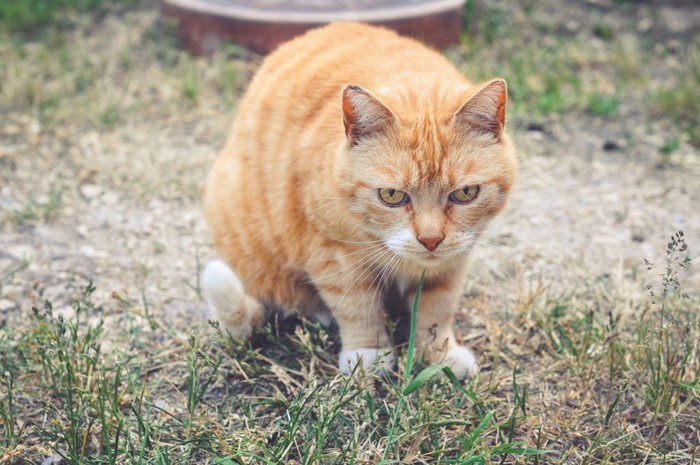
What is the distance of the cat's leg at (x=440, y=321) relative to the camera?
2445mm

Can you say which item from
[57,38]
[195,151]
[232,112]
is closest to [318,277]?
[195,151]

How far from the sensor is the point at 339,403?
1964 millimetres

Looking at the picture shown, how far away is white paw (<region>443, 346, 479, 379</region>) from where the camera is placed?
2.44 meters

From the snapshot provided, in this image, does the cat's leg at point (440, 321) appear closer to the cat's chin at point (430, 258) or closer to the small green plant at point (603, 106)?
the cat's chin at point (430, 258)

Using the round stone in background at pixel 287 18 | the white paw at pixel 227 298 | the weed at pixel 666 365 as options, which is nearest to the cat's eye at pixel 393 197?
the white paw at pixel 227 298

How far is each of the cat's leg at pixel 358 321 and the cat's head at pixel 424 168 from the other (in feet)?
0.90

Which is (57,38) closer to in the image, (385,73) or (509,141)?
(385,73)

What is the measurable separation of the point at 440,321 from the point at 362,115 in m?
0.80

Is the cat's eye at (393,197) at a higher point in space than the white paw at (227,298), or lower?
higher

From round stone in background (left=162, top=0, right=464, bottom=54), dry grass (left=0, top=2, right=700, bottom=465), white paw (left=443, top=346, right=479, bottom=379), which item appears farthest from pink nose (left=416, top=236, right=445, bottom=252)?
round stone in background (left=162, top=0, right=464, bottom=54)

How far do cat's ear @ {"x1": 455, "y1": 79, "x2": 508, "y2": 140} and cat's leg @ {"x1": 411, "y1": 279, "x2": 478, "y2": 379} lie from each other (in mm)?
555

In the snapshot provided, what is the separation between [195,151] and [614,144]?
227 cm

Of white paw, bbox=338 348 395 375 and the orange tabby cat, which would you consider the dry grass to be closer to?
white paw, bbox=338 348 395 375

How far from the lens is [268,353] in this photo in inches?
101
